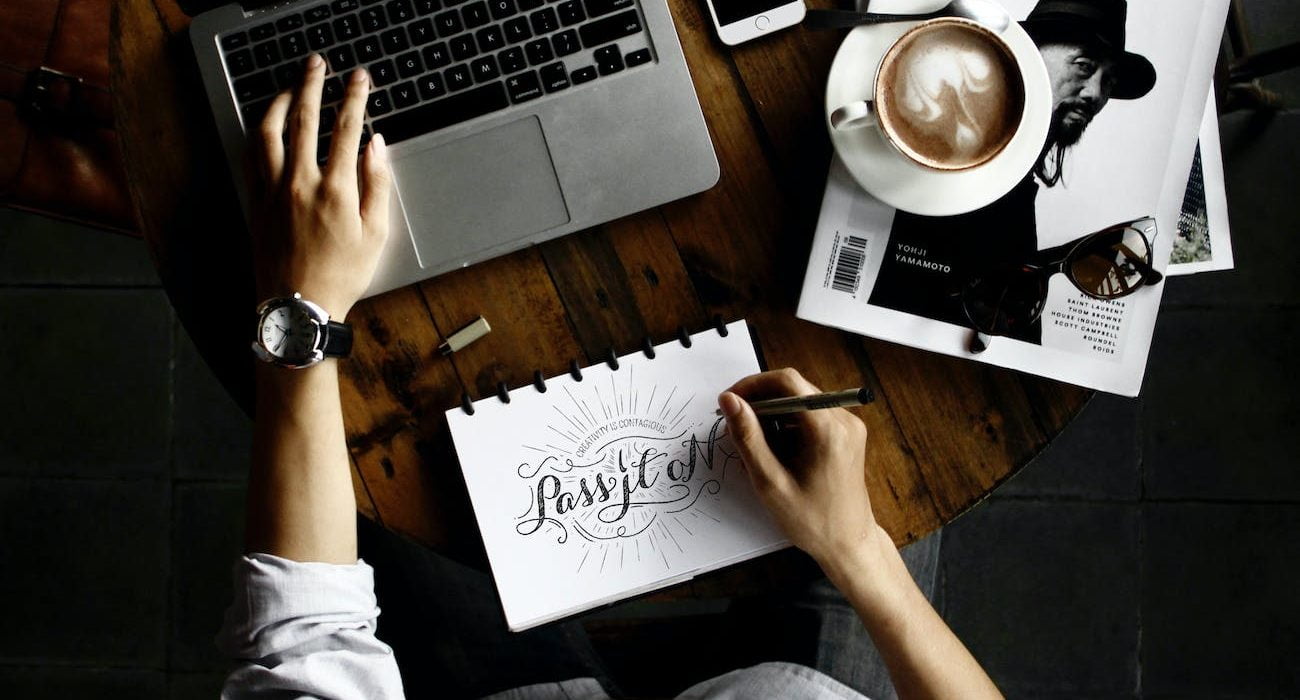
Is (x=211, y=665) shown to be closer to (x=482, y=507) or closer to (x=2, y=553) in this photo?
(x=2, y=553)

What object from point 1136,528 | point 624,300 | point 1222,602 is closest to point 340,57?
point 624,300

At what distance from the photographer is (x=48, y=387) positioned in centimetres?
167

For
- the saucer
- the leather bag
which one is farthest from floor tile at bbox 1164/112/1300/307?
the leather bag

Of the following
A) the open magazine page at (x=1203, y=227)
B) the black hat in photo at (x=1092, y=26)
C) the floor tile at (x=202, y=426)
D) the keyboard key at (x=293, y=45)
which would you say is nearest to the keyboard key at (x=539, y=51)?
the keyboard key at (x=293, y=45)

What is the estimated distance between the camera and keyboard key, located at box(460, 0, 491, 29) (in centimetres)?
87

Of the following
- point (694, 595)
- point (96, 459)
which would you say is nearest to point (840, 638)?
point (694, 595)

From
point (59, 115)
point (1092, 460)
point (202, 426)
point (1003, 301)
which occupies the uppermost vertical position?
point (59, 115)

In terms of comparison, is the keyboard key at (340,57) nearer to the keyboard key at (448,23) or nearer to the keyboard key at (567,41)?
the keyboard key at (448,23)

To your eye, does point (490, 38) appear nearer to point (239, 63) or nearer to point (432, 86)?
point (432, 86)

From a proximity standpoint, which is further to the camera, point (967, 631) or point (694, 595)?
point (967, 631)

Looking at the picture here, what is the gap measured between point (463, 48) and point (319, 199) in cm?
20

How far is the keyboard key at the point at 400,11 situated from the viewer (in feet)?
2.87

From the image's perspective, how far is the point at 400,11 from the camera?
34.5 inches

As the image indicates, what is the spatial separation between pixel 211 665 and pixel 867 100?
4.95ft
